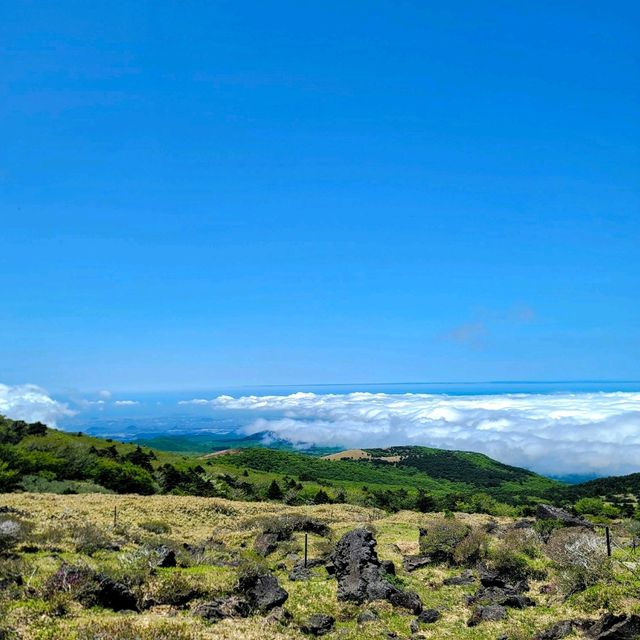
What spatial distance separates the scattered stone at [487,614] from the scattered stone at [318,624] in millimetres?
6440

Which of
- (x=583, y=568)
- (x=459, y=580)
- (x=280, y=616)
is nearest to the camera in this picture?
(x=280, y=616)

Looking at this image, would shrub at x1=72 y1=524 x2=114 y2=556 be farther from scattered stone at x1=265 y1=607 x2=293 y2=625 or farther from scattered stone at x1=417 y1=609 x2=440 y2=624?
scattered stone at x1=417 y1=609 x2=440 y2=624

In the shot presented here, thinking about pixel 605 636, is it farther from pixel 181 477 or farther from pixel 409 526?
pixel 181 477

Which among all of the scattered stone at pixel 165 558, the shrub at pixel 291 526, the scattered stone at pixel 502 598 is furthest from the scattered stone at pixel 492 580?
the shrub at pixel 291 526

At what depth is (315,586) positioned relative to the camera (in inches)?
1070

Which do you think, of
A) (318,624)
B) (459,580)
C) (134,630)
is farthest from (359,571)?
(134,630)

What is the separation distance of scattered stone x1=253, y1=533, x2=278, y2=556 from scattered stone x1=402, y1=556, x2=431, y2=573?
10.6m

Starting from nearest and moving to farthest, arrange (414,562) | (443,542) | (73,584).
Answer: (73,584) → (414,562) → (443,542)

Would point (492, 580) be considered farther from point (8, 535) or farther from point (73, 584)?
point (8, 535)

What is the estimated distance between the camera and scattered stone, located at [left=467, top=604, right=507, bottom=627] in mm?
21866

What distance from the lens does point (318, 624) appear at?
20.4 meters

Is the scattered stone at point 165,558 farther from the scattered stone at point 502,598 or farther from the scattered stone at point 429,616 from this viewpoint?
the scattered stone at point 502,598

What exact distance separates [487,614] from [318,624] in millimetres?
8118

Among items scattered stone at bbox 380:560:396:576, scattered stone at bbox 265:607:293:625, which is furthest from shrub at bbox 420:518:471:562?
scattered stone at bbox 265:607:293:625
